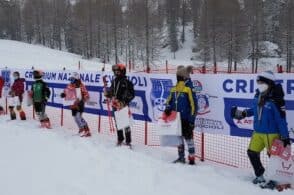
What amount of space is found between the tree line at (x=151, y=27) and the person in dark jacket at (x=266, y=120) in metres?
42.4

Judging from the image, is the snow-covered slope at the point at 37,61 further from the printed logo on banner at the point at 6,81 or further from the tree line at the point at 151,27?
the printed logo on banner at the point at 6,81

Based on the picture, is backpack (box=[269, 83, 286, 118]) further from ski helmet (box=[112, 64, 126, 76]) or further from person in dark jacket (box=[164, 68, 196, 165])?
ski helmet (box=[112, 64, 126, 76])

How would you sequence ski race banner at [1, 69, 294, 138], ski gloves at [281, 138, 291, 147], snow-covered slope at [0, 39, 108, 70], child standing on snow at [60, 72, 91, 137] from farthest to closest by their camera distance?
snow-covered slope at [0, 39, 108, 70]
child standing on snow at [60, 72, 91, 137]
ski race banner at [1, 69, 294, 138]
ski gloves at [281, 138, 291, 147]

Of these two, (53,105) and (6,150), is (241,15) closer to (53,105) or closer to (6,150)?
(53,105)

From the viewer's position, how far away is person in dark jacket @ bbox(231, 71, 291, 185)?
6.32 m

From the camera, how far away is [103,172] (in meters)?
7.55

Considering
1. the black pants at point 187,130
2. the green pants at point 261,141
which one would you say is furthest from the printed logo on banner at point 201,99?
the green pants at point 261,141

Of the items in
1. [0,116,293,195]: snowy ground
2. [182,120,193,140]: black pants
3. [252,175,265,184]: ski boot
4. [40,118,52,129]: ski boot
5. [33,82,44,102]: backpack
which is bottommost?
[0,116,293,195]: snowy ground

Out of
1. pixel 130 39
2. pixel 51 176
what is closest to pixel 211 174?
pixel 51 176

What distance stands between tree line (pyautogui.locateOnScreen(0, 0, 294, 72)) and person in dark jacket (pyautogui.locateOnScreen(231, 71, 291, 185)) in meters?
42.4

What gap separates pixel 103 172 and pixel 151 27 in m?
56.8

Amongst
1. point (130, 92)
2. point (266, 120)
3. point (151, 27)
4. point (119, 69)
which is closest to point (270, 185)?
point (266, 120)

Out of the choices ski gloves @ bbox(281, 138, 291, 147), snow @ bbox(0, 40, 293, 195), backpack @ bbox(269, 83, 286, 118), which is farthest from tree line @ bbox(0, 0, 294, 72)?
ski gloves @ bbox(281, 138, 291, 147)

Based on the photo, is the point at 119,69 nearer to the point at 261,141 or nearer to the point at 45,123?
the point at 261,141
